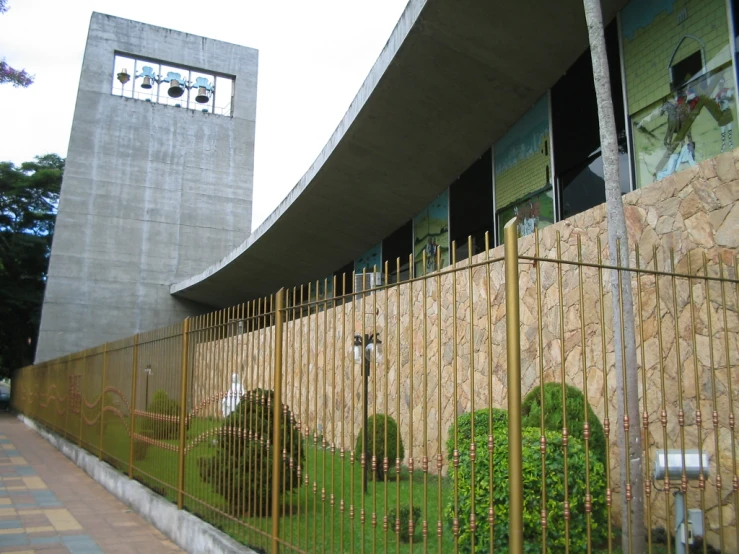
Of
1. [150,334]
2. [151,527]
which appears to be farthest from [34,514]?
[150,334]

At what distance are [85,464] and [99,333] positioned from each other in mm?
16942

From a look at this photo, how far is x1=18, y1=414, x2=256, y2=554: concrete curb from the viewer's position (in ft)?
19.3

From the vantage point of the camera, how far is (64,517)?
827cm

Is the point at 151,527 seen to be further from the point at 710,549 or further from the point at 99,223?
the point at 99,223

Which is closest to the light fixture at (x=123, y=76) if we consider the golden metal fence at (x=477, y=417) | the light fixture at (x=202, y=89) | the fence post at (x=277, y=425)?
the light fixture at (x=202, y=89)

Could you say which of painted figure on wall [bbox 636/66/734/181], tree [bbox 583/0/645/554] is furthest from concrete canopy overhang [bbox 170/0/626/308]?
tree [bbox 583/0/645/554]

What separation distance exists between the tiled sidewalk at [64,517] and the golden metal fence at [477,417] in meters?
0.56

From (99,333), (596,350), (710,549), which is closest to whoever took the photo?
(710,549)

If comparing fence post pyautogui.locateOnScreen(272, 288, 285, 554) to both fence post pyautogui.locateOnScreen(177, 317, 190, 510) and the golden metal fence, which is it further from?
fence post pyautogui.locateOnScreen(177, 317, 190, 510)

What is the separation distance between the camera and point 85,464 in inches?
489

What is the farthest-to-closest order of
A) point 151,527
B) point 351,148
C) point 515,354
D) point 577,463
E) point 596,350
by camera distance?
point 351,148 < point 151,527 < point 596,350 < point 577,463 < point 515,354

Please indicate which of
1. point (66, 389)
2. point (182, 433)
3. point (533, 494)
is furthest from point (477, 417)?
point (66, 389)

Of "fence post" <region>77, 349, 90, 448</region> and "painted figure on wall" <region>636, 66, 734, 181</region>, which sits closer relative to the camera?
"painted figure on wall" <region>636, 66, 734, 181</region>

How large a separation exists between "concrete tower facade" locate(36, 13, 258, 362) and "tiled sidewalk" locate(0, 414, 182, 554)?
15854mm
